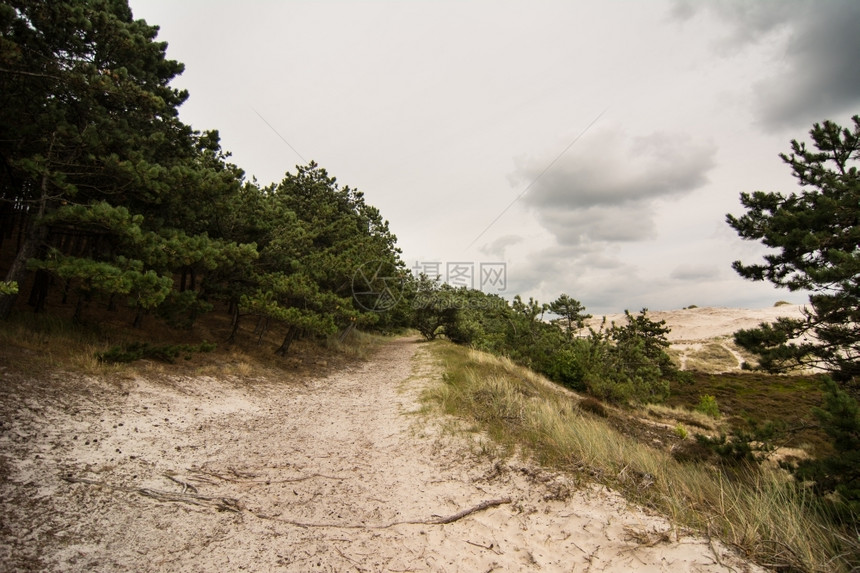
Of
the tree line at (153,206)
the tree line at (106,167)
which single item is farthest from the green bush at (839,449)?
the tree line at (106,167)

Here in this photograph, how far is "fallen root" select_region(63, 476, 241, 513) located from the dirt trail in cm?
2

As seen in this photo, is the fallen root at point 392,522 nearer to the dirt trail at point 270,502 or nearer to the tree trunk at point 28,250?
the dirt trail at point 270,502

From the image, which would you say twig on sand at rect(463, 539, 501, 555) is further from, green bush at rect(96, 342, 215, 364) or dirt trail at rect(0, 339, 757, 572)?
green bush at rect(96, 342, 215, 364)

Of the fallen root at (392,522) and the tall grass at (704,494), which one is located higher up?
the tall grass at (704,494)

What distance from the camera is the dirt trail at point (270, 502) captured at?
120 inches

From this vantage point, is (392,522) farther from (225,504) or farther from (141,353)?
(141,353)

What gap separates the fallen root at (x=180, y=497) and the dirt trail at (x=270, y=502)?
0.02 m

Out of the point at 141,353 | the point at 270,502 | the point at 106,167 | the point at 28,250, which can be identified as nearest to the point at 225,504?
the point at 270,502

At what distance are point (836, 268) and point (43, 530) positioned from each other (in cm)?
1139

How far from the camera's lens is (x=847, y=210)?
23.7 feet

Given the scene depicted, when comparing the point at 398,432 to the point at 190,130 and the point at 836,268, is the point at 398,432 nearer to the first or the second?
the point at 836,268

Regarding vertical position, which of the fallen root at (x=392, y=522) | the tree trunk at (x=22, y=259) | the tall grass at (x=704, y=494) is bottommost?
the fallen root at (x=392, y=522)

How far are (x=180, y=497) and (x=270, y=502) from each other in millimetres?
971

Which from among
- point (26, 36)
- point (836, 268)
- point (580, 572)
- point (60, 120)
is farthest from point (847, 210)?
point (26, 36)
